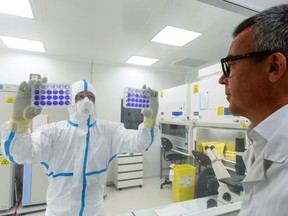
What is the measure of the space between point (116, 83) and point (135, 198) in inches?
79.8

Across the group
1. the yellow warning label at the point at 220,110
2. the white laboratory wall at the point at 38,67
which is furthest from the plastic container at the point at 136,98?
the white laboratory wall at the point at 38,67

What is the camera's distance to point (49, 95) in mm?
904

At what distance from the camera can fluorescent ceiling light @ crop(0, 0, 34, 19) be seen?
184cm

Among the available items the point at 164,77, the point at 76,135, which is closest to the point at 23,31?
the point at 76,135

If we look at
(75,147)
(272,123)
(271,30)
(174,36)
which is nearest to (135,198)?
(75,147)

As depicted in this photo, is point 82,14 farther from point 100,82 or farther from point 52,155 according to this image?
point 52,155

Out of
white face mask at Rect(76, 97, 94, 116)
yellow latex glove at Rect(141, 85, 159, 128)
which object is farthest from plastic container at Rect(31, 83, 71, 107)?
yellow latex glove at Rect(141, 85, 159, 128)

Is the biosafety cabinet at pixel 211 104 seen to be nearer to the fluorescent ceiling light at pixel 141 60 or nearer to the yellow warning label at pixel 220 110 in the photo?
the yellow warning label at pixel 220 110

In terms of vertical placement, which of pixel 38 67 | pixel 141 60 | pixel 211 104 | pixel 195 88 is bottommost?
pixel 211 104

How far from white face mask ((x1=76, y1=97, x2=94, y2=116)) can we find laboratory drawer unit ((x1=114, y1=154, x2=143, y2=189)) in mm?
2261

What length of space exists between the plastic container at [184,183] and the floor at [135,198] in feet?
1.02

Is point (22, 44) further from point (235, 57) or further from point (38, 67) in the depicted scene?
point (235, 57)

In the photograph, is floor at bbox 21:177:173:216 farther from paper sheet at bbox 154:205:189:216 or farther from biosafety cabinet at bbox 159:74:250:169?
paper sheet at bbox 154:205:189:216

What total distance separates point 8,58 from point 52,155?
2.57 metres
